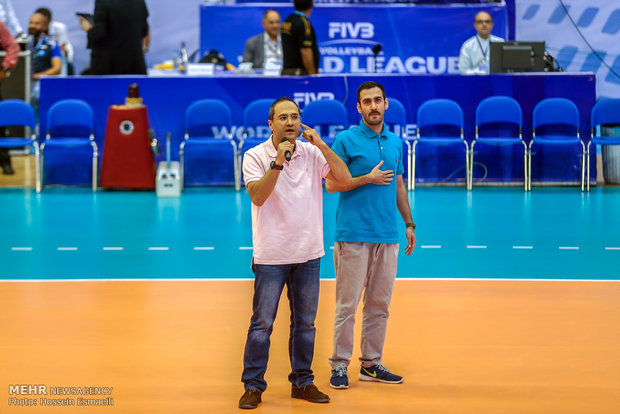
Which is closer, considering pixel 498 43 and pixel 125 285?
pixel 125 285

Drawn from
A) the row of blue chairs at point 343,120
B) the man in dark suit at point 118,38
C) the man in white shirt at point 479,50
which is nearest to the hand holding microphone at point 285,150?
the row of blue chairs at point 343,120

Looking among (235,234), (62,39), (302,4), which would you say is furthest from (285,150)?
(62,39)

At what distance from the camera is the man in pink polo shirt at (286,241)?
4.25 meters

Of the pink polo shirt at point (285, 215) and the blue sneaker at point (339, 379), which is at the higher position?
the pink polo shirt at point (285, 215)

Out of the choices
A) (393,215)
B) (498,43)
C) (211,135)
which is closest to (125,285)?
(393,215)

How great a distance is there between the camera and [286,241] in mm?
4266

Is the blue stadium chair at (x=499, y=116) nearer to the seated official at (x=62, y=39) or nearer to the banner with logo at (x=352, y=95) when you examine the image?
the banner with logo at (x=352, y=95)

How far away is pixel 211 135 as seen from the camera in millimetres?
12906

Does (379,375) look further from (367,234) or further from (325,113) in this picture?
(325,113)

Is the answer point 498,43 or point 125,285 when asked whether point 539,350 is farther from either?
point 498,43

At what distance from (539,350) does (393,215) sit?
4.15ft

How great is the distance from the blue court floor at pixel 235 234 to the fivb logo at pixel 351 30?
15.3ft

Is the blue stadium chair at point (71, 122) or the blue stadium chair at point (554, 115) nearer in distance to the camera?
the blue stadium chair at point (71, 122)

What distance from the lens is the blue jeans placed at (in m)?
4.29
